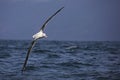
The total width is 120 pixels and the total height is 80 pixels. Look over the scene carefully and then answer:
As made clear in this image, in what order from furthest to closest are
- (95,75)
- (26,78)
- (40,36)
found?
(95,75)
(26,78)
(40,36)

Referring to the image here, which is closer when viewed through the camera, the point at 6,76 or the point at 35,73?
the point at 6,76

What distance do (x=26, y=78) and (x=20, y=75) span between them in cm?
108

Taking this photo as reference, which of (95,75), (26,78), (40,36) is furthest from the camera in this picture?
(95,75)

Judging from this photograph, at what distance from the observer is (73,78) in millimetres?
17688

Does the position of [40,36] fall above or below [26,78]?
above

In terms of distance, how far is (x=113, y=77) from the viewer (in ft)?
59.4

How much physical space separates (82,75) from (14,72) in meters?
4.00

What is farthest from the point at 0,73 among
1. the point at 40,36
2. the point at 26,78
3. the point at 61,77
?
the point at 40,36

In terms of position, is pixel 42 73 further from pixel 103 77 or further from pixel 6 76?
pixel 103 77

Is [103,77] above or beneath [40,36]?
beneath

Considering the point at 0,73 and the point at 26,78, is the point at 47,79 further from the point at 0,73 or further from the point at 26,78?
the point at 0,73

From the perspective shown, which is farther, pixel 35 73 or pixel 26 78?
pixel 35 73

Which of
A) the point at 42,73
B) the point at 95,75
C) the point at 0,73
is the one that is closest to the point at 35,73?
the point at 42,73

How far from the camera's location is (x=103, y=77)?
18.0m
